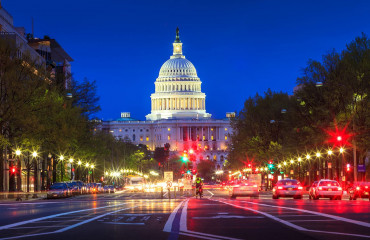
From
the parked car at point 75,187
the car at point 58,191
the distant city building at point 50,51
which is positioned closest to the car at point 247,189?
the car at point 58,191

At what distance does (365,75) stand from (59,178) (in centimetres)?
4608

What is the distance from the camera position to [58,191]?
67000mm

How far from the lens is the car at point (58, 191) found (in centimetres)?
6606

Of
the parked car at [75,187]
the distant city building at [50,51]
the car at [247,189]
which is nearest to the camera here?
the car at [247,189]

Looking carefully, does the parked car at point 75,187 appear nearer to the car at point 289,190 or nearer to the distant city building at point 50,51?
the car at point 289,190

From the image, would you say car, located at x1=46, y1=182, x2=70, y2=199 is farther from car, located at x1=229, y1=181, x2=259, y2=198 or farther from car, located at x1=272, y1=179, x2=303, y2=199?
car, located at x1=272, y1=179, x2=303, y2=199

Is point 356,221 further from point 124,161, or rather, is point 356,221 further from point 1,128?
point 124,161

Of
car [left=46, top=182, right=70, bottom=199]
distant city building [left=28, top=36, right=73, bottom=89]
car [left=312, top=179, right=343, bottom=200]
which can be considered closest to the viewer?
car [left=312, top=179, right=343, bottom=200]

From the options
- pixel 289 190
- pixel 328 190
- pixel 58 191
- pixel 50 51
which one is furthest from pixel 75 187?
pixel 50 51

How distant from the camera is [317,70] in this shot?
7238cm

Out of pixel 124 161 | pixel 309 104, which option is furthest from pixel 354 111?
pixel 124 161

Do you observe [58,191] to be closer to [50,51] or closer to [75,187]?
[75,187]

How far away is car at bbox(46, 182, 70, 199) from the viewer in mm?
66062

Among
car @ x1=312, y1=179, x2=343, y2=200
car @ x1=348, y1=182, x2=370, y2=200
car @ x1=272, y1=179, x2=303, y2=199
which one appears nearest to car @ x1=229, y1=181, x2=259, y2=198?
car @ x1=272, y1=179, x2=303, y2=199
